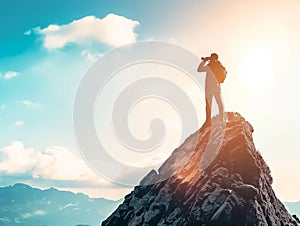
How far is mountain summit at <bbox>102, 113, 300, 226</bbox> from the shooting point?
33.2 metres

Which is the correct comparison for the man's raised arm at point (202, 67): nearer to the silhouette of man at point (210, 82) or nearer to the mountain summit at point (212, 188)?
the silhouette of man at point (210, 82)

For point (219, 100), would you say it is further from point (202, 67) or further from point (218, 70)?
point (202, 67)

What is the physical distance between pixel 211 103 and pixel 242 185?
12.5m

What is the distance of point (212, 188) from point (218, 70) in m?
15.0

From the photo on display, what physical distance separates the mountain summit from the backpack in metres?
5.44

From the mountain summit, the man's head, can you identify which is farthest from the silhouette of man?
the mountain summit

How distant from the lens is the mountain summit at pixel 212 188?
33156 millimetres

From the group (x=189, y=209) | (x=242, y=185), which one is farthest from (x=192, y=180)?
(x=242, y=185)

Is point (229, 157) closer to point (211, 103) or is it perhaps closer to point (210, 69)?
point (211, 103)

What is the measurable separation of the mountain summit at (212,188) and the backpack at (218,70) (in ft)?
17.8

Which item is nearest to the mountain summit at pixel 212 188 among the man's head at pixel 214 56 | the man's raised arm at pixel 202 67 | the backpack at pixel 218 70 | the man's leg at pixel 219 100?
the man's leg at pixel 219 100

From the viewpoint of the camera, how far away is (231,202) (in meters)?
32.8

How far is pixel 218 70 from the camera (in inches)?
1689

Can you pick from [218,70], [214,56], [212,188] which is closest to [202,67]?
[214,56]
